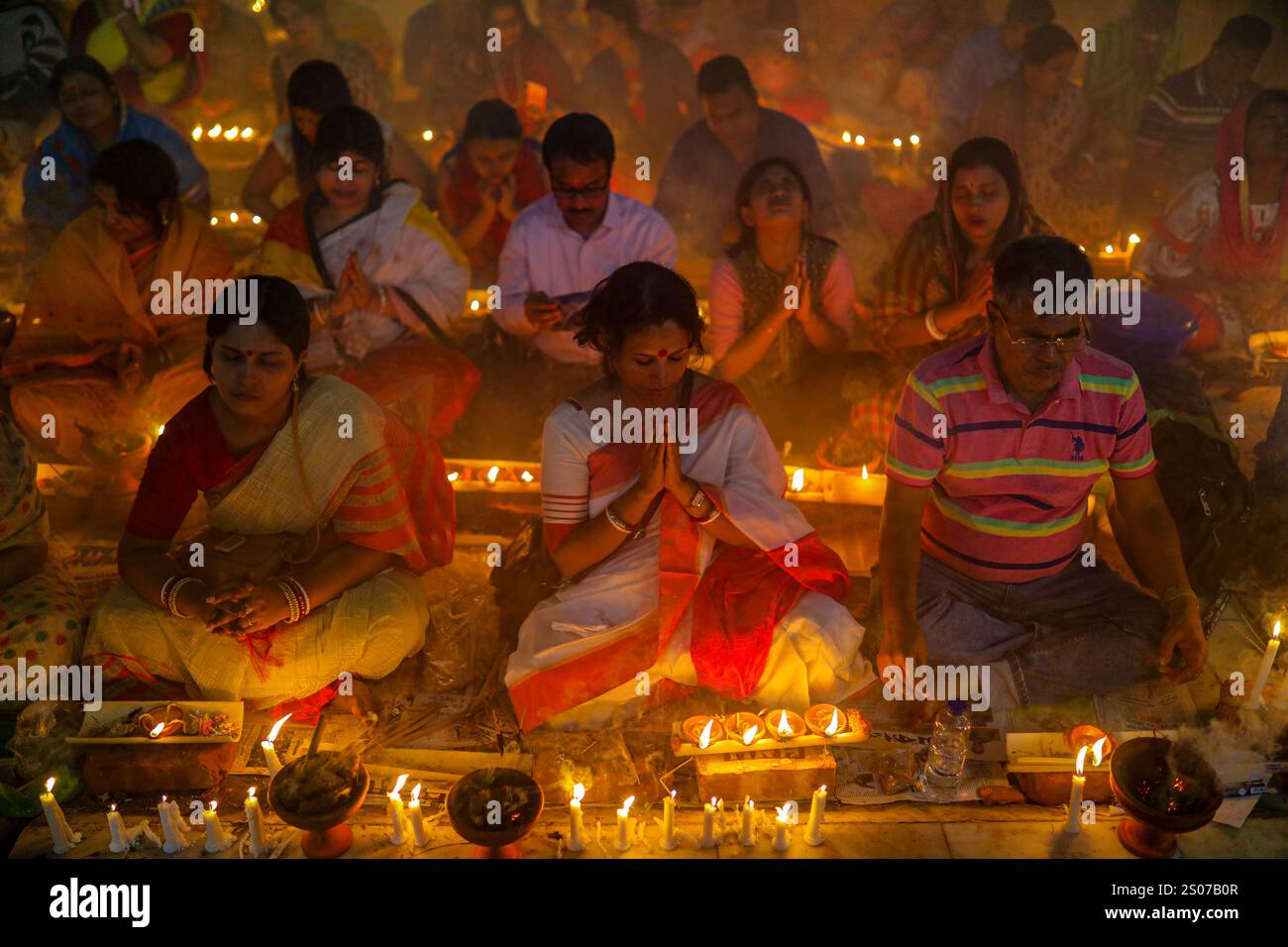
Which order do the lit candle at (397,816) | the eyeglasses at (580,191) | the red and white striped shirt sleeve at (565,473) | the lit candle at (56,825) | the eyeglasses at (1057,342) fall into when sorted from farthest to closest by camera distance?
1. the eyeglasses at (580,191)
2. the red and white striped shirt sleeve at (565,473)
3. the eyeglasses at (1057,342)
4. the lit candle at (397,816)
5. the lit candle at (56,825)

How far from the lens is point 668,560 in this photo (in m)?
4.61

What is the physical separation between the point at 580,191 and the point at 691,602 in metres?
2.41

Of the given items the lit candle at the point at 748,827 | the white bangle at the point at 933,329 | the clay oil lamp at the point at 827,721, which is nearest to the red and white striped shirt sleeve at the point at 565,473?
the clay oil lamp at the point at 827,721

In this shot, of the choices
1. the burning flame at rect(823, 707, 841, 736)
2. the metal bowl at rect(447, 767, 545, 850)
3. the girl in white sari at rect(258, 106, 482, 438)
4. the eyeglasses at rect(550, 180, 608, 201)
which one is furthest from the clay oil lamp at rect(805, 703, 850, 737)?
the eyeglasses at rect(550, 180, 608, 201)

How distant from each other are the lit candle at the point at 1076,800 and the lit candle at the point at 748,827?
3.57ft

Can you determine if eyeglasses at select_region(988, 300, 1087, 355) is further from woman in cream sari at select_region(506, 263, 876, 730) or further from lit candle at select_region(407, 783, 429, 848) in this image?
lit candle at select_region(407, 783, 429, 848)

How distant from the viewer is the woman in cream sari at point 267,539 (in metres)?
4.38

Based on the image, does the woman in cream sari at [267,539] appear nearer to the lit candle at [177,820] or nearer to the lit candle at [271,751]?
the lit candle at [271,751]

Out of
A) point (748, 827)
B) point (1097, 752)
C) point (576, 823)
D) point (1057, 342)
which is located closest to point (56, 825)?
point (576, 823)

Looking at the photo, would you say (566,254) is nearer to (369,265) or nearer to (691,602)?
(369,265)

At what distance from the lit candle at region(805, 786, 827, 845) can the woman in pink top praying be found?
103 inches

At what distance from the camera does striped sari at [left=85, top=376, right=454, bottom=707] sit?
176 inches

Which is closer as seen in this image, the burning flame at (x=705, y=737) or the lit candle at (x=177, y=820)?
the lit candle at (x=177, y=820)

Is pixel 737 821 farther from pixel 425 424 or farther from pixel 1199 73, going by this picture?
pixel 1199 73
